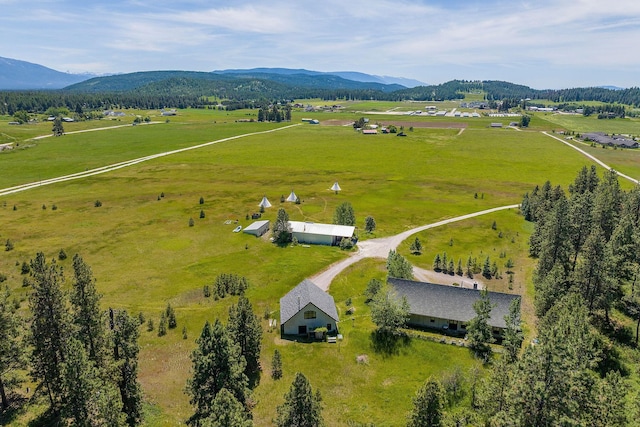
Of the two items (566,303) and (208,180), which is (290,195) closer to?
(208,180)

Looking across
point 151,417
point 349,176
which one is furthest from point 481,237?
point 151,417

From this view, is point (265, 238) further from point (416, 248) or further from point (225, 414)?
point (225, 414)

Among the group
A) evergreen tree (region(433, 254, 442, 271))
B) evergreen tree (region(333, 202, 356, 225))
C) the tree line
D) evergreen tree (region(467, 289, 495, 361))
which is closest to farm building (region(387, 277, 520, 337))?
evergreen tree (region(467, 289, 495, 361))

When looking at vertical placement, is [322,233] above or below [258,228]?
above

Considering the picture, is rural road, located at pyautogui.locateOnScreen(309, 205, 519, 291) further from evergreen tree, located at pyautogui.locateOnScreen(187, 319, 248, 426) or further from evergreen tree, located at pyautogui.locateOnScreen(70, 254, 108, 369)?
evergreen tree, located at pyautogui.locateOnScreen(70, 254, 108, 369)

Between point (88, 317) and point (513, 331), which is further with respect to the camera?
point (513, 331)

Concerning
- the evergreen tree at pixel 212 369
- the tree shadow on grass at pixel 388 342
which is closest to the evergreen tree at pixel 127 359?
the evergreen tree at pixel 212 369

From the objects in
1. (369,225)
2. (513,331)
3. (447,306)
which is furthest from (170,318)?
(369,225)
